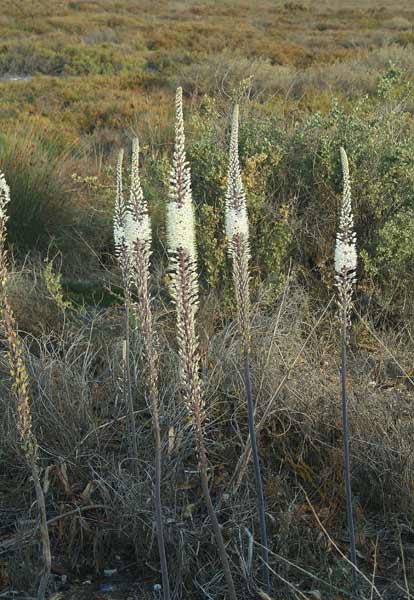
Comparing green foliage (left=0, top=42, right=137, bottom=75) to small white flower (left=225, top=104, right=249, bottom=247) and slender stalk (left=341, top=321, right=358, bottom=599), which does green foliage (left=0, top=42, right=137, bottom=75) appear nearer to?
slender stalk (left=341, top=321, right=358, bottom=599)

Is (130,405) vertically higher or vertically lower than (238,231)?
lower

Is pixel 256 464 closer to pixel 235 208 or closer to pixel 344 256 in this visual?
pixel 344 256

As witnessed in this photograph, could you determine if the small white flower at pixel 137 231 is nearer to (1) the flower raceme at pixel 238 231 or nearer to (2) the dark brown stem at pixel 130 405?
(1) the flower raceme at pixel 238 231

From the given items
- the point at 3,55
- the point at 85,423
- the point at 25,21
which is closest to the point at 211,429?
the point at 85,423

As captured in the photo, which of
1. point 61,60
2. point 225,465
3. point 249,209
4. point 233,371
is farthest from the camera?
point 61,60

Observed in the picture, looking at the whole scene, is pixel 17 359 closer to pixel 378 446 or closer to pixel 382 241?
pixel 378 446

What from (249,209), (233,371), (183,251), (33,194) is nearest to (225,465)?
(233,371)

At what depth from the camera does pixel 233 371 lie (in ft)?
13.2

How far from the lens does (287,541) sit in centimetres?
304

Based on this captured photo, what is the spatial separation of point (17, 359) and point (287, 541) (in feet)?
4.64

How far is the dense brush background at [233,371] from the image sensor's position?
3.05 meters

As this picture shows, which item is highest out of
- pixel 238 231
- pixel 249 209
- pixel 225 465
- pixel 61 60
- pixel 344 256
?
pixel 238 231

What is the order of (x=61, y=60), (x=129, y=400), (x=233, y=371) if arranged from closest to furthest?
(x=129, y=400), (x=233, y=371), (x=61, y=60)

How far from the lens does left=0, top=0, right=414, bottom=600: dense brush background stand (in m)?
3.05
